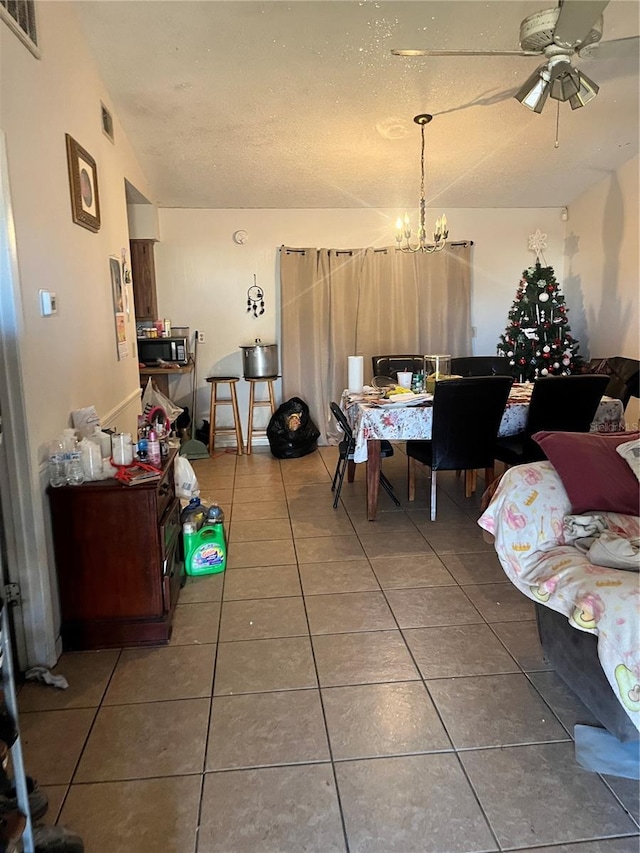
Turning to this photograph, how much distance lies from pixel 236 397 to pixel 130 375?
6.35ft

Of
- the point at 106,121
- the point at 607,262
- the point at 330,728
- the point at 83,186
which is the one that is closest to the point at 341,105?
the point at 106,121

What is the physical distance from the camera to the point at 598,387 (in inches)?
139

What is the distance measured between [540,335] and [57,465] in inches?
174

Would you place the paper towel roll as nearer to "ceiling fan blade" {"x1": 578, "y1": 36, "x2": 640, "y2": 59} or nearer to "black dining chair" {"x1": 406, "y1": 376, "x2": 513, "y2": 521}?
"black dining chair" {"x1": 406, "y1": 376, "x2": 513, "y2": 521}

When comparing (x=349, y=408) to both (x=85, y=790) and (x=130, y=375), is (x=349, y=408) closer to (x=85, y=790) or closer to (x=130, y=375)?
(x=130, y=375)

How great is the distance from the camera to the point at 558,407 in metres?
3.54

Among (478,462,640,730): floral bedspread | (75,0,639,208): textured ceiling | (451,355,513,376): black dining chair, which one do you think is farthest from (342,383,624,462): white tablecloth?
(75,0,639,208): textured ceiling

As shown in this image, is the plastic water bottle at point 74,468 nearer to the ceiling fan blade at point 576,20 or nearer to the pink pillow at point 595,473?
the pink pillow at point 595,473

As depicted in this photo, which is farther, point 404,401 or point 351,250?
point 351,250

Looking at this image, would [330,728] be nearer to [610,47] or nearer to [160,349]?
[610,47]

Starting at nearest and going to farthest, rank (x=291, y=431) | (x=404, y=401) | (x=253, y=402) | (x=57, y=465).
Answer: (x=57, y=465) < (x=404, y=401) < (x=291, y=431) < (x=253, y=402)

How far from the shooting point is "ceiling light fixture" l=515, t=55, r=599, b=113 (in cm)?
260

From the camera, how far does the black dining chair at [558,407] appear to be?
3.48 meters

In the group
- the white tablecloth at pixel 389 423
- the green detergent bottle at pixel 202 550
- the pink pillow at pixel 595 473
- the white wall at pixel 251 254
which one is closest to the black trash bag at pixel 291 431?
the white wall at pixel 251 254
